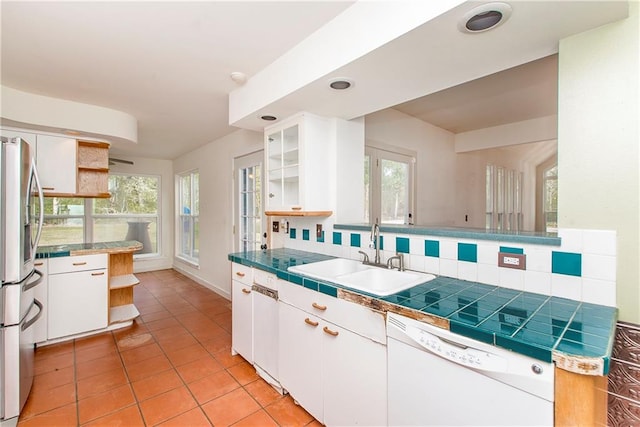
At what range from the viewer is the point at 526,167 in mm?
6531

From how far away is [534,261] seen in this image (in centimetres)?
142

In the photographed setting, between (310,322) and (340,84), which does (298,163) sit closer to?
(340,84)

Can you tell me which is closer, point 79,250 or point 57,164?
point 79,250

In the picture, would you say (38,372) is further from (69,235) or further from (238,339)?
(69,235)

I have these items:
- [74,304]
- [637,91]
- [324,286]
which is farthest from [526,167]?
[74,304]

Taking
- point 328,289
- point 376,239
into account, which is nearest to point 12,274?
point 328,289

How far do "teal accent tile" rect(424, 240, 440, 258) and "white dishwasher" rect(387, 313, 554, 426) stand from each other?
26.6 inches

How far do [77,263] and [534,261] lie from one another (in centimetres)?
370

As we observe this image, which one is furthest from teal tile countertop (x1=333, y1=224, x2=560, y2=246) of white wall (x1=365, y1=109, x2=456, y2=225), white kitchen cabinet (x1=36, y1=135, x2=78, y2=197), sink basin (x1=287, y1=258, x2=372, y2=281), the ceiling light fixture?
white kitchen cabinet (x1=36, y1=135, x2=78, y2=197)

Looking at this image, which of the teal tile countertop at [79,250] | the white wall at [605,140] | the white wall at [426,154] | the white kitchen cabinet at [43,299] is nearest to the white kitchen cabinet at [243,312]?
the teal tile countertop at [79,250]

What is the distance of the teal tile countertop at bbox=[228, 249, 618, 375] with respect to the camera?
86 cm

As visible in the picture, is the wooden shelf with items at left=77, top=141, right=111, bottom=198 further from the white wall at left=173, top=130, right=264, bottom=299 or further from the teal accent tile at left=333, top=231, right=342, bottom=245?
the teal accent tile at left=333, top=231, right=342, bottom=245

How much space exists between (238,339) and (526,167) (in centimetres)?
708

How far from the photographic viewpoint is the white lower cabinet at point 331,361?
1.36m
